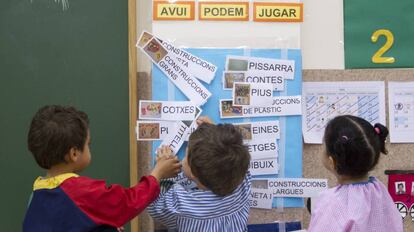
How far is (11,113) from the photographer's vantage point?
5.54 feet

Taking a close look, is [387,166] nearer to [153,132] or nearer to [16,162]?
[153,132]

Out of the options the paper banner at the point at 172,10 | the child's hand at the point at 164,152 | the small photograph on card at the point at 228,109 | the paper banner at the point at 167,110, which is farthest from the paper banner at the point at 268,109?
the paper banner at the point at 172,10

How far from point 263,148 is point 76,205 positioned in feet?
2.27

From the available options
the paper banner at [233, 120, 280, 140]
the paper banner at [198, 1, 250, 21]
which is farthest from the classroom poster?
the paper banner at [198, 1, 250, 21]

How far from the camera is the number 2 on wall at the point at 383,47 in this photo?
171cm

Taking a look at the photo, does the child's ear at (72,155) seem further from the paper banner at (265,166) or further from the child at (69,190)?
the paper banner at (265,166)

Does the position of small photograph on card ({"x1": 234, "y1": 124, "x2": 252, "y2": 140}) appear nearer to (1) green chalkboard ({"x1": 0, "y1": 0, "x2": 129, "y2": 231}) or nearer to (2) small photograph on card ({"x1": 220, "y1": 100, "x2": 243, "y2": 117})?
(2) small photograph on card ({"x1": 220, "y1": 100, "x2": 243, "y2": 117})

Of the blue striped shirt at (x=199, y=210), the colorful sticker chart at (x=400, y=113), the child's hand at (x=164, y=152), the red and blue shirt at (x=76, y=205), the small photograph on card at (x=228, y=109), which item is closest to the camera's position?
the red and blue shirt at (x=76, y=205)

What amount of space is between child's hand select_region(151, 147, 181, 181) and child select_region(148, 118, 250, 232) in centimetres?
5

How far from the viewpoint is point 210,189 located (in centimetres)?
135

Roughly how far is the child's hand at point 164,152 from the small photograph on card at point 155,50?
0.99 ft

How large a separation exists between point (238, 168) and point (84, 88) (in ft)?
2.28

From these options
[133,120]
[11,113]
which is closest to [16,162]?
[11,113]

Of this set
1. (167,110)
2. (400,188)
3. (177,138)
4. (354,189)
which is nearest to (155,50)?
(167,110)
